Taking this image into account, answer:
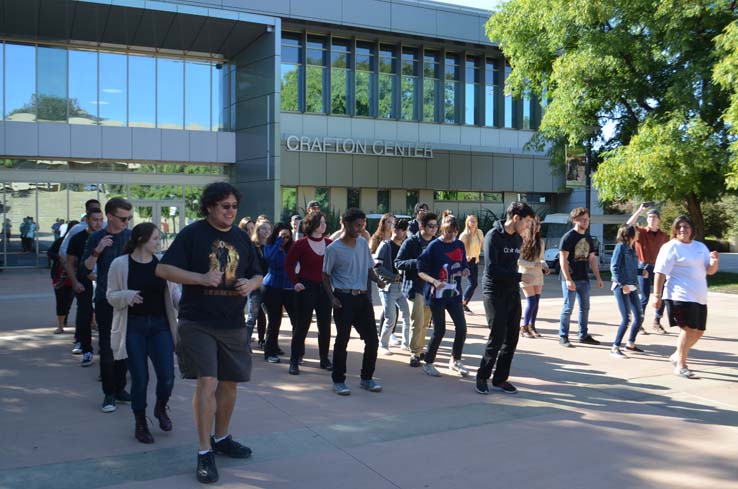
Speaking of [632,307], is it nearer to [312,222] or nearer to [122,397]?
[312,222]

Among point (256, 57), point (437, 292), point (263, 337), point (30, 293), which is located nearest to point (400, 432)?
point (437, 292)

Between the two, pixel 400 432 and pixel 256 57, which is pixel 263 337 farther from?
pixel 256 57

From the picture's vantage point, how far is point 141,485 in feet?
14.2

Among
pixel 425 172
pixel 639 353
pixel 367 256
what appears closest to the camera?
→ pixel 367 256

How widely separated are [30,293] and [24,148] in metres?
8.86

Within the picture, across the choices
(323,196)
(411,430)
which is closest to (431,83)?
→ (323,196)

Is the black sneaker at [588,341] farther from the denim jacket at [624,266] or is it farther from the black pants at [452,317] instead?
the black pants at [452,317]

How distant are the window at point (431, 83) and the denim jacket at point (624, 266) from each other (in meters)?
21.2

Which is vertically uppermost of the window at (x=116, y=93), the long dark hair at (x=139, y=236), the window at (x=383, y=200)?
the window at (x=116, y=93)

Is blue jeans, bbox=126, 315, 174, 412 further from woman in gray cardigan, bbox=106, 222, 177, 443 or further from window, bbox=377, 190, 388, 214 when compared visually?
window, bbox=377, 190, 388, 214

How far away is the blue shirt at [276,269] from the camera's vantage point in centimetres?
822

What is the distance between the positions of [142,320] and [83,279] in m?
2.49

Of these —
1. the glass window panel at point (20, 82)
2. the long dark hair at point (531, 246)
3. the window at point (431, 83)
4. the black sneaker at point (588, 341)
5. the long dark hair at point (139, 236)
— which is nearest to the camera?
the long dark hair at point (139, 236)

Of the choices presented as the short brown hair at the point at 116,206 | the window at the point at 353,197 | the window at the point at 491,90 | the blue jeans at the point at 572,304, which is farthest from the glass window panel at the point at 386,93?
the short brown hair at the point at 116,206
